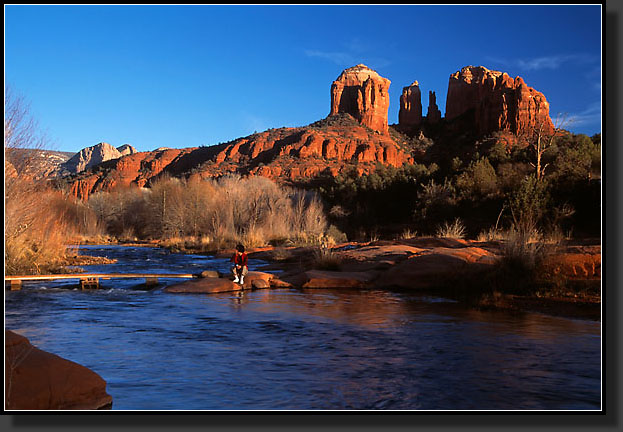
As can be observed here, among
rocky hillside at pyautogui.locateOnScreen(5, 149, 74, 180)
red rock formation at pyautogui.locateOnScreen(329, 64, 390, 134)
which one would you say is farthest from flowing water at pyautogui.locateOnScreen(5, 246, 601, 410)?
red rock formation at pyautogui.locateOnScreen(329, 64, 390, 134)

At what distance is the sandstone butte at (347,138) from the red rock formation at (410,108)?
19 cm

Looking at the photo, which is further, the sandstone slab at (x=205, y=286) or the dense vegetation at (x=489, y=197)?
the dense vegetation at (x=489, y=197)

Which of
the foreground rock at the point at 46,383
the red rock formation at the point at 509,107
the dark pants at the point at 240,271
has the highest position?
the red rock formation at the point at 509,107

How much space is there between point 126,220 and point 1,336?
45181mm

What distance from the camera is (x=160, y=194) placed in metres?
41.8

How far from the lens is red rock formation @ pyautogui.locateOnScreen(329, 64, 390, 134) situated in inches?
3777

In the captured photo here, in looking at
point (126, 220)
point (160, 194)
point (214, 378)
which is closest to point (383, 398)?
point (214, 378)

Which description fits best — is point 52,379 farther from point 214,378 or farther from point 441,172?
point 441,172

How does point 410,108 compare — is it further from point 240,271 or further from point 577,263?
point 577,263

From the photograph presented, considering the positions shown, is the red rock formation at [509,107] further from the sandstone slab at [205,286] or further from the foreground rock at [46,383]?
the foreground rock at [46,383]

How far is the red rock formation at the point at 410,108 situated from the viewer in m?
103

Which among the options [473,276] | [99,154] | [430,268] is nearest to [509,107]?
[430,268]

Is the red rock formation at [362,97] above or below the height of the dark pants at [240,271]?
above

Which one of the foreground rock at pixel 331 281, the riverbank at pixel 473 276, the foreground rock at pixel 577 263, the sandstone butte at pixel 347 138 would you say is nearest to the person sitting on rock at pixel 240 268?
the riverbank at pixel 473 276
